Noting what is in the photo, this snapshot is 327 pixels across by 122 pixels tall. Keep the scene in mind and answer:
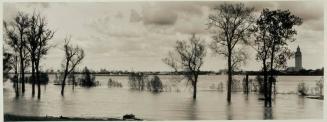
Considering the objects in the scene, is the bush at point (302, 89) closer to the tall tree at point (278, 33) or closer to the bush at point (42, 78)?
the tall tree at point (278, 33)

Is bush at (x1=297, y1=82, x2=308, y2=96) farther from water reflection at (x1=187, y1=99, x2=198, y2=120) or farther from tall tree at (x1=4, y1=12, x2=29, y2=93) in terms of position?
tall tree at (x1=4, y1=12, x2=29, y2=93)

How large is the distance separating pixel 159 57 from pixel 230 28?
1615 millimetres

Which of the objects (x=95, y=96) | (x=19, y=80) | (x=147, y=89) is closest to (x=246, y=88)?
(x=147, y=89)

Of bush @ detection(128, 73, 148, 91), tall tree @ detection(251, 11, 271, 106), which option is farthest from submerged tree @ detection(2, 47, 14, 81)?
tall tree @ detection(251, 11, 271, 106)

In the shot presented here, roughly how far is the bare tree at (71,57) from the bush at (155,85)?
177 centimetres

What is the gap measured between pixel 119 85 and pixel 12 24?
8.91 feet

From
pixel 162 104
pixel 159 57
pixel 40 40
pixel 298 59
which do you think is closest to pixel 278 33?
pixel 298 59

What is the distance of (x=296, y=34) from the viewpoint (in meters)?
14.9

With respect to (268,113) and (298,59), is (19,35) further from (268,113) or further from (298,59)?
(298,59)

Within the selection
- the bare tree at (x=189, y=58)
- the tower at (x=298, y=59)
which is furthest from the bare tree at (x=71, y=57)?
the tower at (x=298, y=59)

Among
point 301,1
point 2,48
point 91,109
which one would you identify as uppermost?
point 301,1

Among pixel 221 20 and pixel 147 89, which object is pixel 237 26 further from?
pixel 147 89

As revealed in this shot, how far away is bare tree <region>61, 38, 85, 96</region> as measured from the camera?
47.8ft

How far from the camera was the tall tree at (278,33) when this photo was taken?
14.8m
